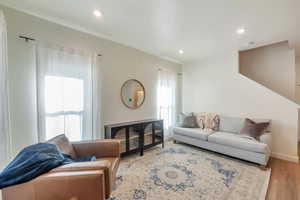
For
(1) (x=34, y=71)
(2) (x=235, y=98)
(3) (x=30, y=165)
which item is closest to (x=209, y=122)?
(2) (x=235, y=98)

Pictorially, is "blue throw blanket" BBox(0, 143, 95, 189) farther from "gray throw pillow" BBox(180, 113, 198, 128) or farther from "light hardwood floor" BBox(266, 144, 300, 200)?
"gray throw pillow" BBox(180, 113, 198, 128)

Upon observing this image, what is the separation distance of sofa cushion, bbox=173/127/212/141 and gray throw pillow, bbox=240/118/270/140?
2.38 ft

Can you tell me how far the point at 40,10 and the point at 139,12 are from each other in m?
1.38

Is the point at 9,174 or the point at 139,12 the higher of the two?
the point at 139,12

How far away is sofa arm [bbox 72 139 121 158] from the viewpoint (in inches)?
75.2

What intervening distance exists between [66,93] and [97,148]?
1020 millimetres

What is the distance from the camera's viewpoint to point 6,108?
1674 millimetres

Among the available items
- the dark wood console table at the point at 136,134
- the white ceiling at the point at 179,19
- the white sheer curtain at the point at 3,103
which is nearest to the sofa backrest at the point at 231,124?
the dark wood console table at the point at 136,134

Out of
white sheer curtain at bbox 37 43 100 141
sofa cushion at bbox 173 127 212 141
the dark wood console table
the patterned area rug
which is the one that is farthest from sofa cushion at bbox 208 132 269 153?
white sheer curtain at bbox 37 43 100 141

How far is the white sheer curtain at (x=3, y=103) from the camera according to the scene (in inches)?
64.0

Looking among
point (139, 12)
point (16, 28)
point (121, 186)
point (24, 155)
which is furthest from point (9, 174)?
point (139, 12)

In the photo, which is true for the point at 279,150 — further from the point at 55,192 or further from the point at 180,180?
the point at 55,192

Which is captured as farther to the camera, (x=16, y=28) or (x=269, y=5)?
(x=16, y=28)

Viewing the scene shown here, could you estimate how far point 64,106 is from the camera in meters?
2.17
